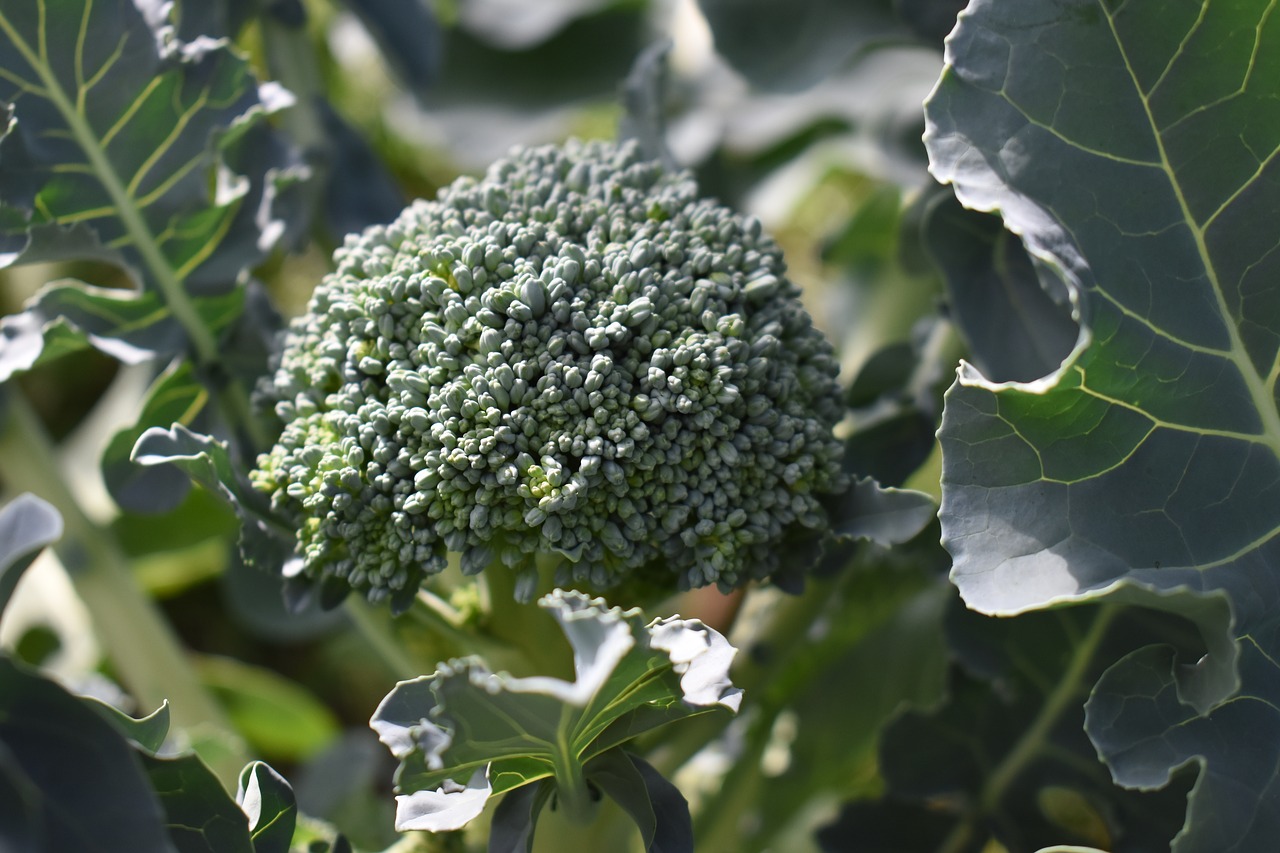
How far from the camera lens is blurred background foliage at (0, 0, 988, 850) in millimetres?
976

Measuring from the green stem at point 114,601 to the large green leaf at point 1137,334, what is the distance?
2.55 ft

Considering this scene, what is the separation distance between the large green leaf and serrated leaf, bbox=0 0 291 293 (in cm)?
57

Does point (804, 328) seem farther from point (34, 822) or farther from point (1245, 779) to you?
point (34, 822)

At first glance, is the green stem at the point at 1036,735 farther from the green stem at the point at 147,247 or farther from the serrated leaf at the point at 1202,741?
A: the green stem at the point at 147,247

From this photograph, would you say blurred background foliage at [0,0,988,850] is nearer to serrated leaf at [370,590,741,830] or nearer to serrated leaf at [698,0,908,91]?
serrated leaf at [698,0,908,91]

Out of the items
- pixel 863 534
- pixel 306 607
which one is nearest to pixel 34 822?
pixel 306 607

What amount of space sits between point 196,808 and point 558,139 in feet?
4.44

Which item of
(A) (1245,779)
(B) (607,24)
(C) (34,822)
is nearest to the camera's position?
(C) (34,822)

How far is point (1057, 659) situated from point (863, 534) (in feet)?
0.96

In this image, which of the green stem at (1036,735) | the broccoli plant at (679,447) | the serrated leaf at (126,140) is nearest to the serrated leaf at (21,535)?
the broccoli plant at (679,447)

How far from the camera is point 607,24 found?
4.75 feet

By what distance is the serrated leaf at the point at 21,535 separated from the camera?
0.57 metres

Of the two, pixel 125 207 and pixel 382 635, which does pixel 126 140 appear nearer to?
pixel 125 207

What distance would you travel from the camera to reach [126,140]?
83cm
